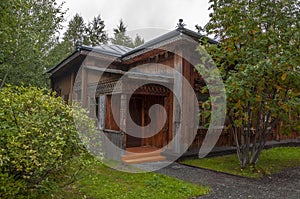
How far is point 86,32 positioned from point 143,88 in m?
31.3

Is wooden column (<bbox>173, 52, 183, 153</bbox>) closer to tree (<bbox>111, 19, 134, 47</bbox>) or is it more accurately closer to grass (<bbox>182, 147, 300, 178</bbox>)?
grass (<bbox>182, 147, 300, 178</bbox>)

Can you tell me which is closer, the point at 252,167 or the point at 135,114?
the point at 252,167

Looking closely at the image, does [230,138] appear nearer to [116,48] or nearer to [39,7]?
[116,48]

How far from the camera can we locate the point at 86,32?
36.0 m

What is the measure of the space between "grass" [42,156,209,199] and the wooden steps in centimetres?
143

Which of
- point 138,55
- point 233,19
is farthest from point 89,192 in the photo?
point 138,55

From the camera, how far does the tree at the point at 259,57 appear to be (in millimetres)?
5738

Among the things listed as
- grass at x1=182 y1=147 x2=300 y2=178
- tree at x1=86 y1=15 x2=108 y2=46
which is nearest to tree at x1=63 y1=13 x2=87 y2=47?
tree at x1=86 y1=15 x2=108 y2=46

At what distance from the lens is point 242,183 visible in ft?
18.6

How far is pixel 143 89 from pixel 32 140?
4.51 m

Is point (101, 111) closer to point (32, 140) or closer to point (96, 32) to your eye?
point (32, 140)

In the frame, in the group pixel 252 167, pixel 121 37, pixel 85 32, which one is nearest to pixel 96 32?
pixel 85 32

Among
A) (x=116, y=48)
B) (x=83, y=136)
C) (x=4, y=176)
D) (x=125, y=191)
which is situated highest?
(x=116, y=48)

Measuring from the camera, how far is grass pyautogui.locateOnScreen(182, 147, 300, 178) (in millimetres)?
6609
